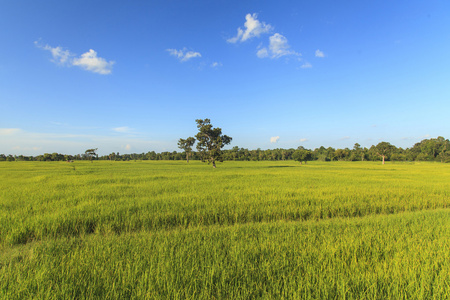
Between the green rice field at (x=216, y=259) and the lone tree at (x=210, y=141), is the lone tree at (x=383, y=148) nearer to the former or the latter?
the lone tree at (x=210, y=141)

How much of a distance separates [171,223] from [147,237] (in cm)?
140

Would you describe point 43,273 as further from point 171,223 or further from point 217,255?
point 171,223

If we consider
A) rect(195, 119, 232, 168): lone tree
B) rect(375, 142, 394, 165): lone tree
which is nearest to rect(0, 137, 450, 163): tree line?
rect(375, 142, 394, 165): lone tree

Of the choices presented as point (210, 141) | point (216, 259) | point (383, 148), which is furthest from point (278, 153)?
point (216, 259)

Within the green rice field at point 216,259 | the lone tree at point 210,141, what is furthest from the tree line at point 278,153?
the green rice field at point 216,259

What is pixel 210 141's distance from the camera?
32.8 metres

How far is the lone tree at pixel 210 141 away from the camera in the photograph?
104 ft

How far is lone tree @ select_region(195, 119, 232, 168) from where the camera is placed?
3175cm

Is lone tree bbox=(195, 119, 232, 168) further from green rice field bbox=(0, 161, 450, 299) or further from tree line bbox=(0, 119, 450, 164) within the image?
green rice field bbox=(0, 161, 450, 299)

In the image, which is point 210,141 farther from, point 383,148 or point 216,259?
point 383,148

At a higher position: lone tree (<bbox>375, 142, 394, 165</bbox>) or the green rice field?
lone tree (<bbox>375, 142, 394, 165</bbox>)

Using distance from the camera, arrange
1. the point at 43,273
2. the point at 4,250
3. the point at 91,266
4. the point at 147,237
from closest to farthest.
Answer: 1. the point at 43,273
2. the point at 91,266
3. the point at 4,250
4. the point at 147,237

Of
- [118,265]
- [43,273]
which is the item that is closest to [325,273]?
[118,265]

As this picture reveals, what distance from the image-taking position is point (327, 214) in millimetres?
6398
